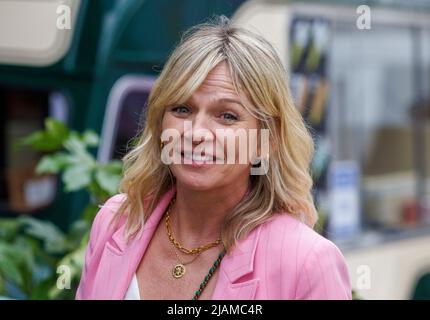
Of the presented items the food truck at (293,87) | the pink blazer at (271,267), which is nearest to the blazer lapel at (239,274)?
the pink blazer at (271,267)

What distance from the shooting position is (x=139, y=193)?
5.46ft

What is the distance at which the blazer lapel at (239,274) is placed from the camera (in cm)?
A: 142

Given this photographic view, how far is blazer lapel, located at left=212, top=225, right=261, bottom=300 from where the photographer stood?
1.42 metres

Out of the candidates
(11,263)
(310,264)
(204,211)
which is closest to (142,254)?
(204,211)

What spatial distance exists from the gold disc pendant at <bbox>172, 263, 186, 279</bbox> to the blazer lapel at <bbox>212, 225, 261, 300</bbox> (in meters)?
0.10

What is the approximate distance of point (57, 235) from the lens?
298 cm

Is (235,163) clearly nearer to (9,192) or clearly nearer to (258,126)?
(258,126)

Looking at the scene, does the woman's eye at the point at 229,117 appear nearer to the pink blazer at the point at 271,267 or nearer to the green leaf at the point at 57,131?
the pink blazer at the point at 271,267

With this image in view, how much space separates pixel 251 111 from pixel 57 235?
1.73 meters

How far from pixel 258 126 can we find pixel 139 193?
1.15 ft

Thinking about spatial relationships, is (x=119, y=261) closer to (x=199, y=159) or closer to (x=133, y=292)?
(x=133, y=292)

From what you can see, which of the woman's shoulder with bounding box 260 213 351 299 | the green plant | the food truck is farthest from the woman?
the food truck

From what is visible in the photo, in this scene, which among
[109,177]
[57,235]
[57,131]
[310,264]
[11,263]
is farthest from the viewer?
[57,235]

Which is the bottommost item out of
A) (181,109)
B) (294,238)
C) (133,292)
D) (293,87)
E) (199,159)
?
(133,292)
